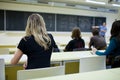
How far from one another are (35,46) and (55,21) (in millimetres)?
5002

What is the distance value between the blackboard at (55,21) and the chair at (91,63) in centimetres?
422

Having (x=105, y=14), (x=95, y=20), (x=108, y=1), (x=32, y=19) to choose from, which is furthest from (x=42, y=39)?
(x=105, y=14)

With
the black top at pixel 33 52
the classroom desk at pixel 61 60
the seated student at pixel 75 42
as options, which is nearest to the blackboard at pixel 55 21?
the seated student at pixel 75 42

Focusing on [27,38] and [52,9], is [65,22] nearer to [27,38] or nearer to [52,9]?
[52,9]

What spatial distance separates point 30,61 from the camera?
1901 mm

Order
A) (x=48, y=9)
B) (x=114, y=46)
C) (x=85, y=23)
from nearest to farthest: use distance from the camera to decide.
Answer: (x=114, y=46)
(x=48, y=9)
(x=85, y=23)

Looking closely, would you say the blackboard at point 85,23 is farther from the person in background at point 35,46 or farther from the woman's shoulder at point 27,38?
the woman's shoulder at point 27,38

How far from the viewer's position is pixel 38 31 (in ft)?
6.33

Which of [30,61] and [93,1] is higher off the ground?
[93,1]

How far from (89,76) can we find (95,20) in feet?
21.8

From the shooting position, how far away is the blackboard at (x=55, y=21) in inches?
229

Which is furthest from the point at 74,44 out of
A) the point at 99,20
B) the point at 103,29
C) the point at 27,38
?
the point at 99,20

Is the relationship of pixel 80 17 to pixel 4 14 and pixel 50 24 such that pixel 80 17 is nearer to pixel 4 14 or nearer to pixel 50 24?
pixel 50 24

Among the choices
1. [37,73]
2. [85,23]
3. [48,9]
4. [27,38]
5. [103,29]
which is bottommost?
[37,73]
